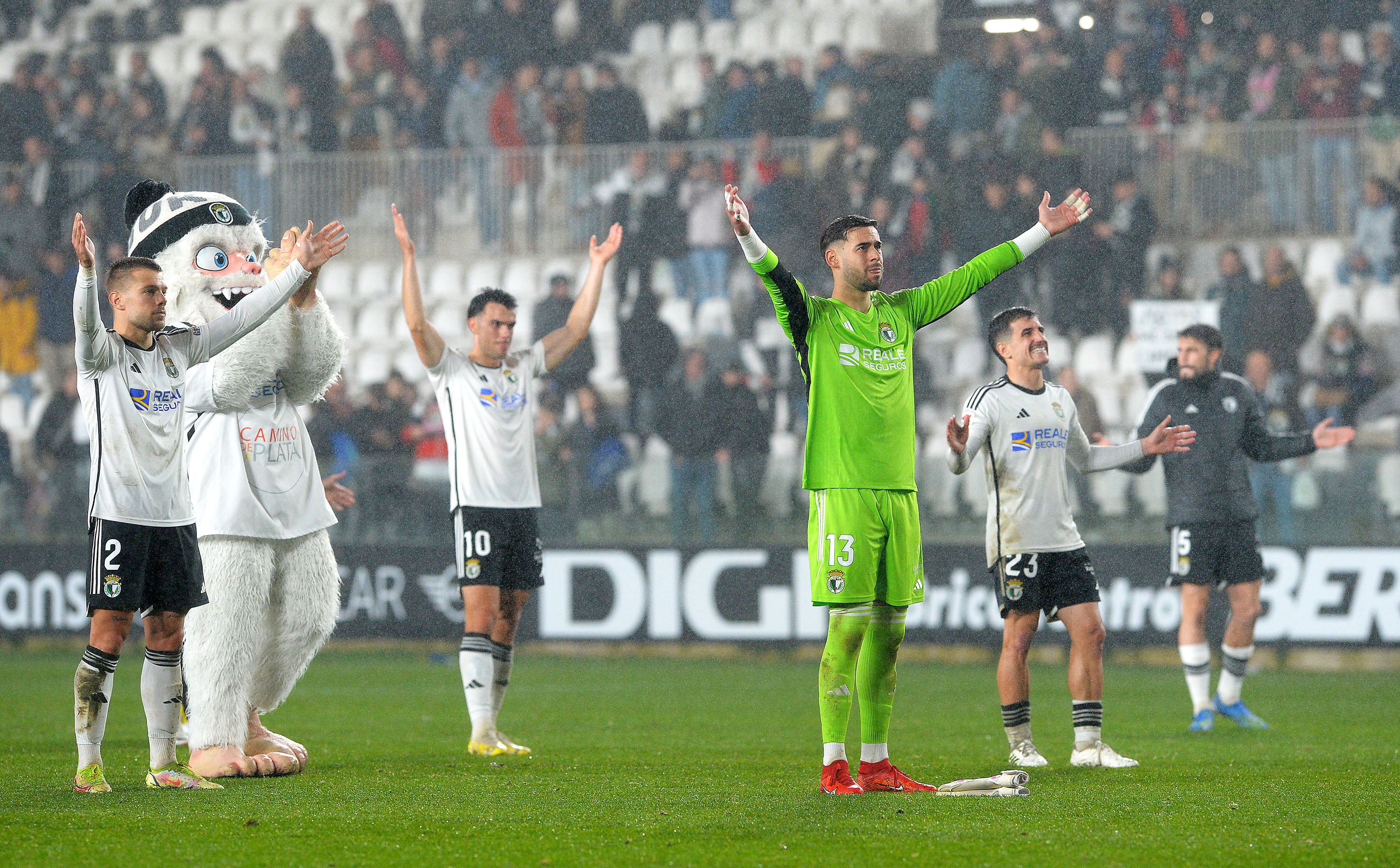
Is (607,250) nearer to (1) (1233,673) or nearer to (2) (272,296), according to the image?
(2) (272,296)

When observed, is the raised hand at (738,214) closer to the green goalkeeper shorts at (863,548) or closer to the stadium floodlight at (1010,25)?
the green goalkeeper shorts at (863,548)

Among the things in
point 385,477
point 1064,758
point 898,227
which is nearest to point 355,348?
point 385,477

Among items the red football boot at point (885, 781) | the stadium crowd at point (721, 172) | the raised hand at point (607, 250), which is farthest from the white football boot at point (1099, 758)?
the stadium crowd at point (721, 172)

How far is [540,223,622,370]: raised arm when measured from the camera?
7852mm

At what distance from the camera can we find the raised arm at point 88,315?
555 centimetres

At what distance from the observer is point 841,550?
579cm

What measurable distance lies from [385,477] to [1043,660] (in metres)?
5.80

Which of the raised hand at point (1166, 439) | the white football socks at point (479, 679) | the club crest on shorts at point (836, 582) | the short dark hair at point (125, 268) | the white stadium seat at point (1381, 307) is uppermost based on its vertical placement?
Result: the white stadium seat at point (1381, 307)

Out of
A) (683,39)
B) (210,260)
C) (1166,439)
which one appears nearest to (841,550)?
(1166,439)

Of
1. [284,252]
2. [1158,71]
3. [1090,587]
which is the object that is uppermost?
[1158,71]

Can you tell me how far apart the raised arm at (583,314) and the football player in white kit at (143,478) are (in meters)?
1.92

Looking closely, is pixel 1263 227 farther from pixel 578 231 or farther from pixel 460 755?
pixel 460 755

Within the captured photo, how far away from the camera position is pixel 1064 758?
277 inches

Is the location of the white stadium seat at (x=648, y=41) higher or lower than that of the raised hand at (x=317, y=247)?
higher
